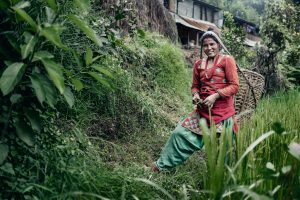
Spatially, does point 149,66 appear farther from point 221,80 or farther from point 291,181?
point 291,181

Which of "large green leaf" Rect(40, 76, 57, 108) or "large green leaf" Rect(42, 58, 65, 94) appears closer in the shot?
"large green leaf" Rect(42, 58, 65, 94)

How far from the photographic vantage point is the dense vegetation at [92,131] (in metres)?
1.67

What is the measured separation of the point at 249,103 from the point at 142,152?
1.37 m

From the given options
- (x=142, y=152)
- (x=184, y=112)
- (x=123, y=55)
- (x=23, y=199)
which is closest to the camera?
(x=23, y=199)

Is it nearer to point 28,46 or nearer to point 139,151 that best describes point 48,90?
point 28,46

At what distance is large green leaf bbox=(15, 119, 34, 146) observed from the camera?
1938 millimetres

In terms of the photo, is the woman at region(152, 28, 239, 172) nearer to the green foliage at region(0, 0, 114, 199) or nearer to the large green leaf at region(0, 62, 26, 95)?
the green foliage at region(0, 0, 114, 199)

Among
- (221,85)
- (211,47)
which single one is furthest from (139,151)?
(211,47)

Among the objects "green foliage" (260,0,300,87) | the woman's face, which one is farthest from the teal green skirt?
"green foliage" (260,0,300,87)

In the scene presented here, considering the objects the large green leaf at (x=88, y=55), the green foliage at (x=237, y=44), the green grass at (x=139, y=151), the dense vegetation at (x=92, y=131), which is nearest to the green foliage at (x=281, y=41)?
the green foliage at (x=237, y=44)

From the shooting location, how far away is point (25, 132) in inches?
76.9

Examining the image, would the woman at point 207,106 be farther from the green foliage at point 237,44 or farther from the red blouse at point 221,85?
the green foliage at point 237,44

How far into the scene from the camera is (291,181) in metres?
1.87

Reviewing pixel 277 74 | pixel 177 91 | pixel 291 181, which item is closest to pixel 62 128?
pixel 291 181
